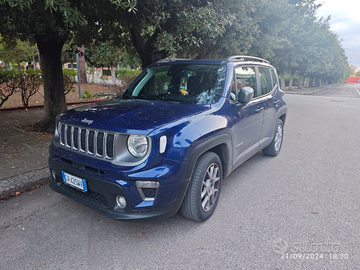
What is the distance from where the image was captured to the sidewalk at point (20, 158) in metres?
4.15

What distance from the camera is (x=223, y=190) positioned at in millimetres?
4223

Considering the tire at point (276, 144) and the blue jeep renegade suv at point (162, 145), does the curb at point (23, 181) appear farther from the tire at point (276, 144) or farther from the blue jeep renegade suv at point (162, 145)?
the tire at point (276, 144)

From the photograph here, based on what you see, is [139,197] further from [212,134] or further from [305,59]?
[305,59]

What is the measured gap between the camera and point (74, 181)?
298 cm

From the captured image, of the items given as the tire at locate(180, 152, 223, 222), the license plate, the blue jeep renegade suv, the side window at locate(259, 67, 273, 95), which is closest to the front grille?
the blue jeep renegade suv

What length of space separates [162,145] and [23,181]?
8.85 feet

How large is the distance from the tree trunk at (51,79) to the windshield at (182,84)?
382 cm

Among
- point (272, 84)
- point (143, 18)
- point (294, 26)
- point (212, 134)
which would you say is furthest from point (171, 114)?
point (294, 26)

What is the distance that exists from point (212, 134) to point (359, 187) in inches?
113

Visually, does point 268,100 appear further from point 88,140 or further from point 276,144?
point 88,140

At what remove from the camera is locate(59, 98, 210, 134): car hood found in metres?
2.72

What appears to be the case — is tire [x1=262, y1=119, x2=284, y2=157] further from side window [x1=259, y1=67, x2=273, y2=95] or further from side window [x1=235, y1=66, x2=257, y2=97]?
side window [x1=235, y1=66, x2=257, y2=97]

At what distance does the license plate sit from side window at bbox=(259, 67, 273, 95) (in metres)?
3.27

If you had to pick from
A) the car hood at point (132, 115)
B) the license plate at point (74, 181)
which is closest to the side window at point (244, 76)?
the car hood at point (132, 115)
